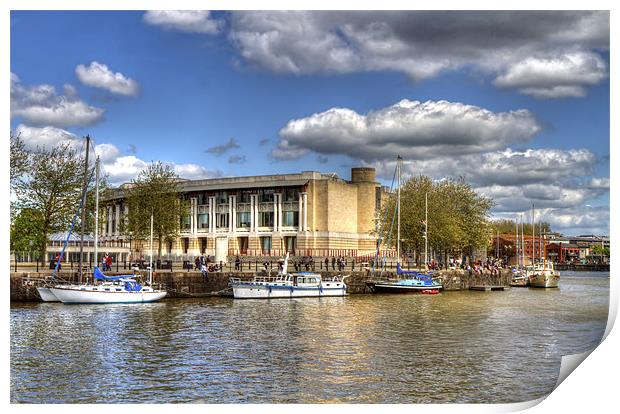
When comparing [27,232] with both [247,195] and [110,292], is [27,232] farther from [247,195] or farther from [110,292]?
[247,195]

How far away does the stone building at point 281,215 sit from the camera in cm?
8269

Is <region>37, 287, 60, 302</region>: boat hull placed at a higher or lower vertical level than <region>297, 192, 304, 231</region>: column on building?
lower

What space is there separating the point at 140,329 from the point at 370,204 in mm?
58149

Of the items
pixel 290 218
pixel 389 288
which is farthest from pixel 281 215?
pixel 389 288

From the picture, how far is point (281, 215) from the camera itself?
84.5 meters

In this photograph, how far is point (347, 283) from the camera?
6197 centimetres

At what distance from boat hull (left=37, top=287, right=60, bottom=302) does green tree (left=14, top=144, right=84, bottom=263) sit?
639cm

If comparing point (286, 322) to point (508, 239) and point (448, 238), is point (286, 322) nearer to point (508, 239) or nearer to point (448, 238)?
point (448, 238)

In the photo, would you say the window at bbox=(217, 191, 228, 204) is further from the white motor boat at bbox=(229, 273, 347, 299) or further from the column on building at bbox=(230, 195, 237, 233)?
the white motor boat at bbox=(229, 273, 347, 299)

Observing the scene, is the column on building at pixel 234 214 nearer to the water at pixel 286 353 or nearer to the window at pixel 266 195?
the window at pixel 266 195

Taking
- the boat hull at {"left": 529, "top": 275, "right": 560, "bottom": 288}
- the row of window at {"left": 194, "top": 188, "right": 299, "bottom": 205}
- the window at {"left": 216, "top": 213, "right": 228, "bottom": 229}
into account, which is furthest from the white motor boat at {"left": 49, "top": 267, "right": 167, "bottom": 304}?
the boat hull at {"left": 529, "top": 275, "right": 560, "bottom": 288}

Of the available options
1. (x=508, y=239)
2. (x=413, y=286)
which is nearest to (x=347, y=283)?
(x=413, y=286)

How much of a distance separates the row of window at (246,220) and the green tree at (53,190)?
27222 millimetres

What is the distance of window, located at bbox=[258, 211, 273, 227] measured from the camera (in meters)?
85.4
